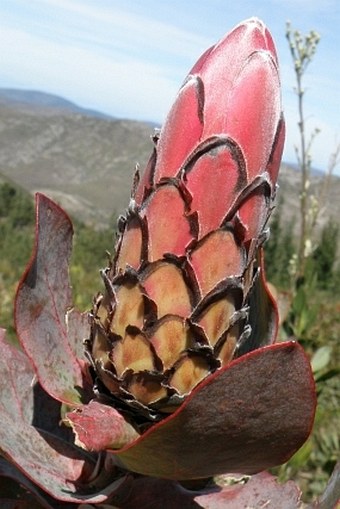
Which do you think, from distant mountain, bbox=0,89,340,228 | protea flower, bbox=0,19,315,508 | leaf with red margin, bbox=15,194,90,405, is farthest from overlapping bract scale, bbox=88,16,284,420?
distant mountain, bbox=0,89,340,228

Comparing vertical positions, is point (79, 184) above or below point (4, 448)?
below

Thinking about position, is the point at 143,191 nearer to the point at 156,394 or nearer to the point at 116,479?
the point at 156,394

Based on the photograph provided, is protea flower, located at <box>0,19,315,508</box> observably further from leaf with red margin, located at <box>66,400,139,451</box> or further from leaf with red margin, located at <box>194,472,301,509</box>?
leaf with red margin, located at <box>194,472,301,509</box>

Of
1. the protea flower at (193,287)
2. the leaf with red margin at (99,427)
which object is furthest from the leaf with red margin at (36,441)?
the leaf with red margin at (99,427)

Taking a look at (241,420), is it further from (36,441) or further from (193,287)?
(36,441)

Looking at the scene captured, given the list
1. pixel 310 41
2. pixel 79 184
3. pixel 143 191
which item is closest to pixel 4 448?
pixel 143 191

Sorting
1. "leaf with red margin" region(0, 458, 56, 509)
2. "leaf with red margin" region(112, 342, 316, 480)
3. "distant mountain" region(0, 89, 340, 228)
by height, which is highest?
"leaf with red margin" region(112, 342, 316, 480)
